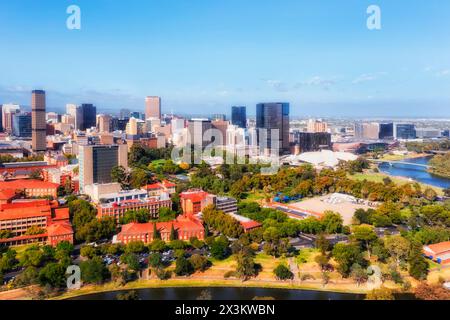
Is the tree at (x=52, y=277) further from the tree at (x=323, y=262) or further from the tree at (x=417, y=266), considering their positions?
the tree at (x=417, y=266)

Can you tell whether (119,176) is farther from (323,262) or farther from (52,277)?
(323,262)

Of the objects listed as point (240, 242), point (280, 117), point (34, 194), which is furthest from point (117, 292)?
point (280, 117)

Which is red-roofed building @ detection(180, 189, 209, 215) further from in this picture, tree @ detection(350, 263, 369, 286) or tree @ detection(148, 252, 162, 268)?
tree @ detection(350, 263, 369, 286)

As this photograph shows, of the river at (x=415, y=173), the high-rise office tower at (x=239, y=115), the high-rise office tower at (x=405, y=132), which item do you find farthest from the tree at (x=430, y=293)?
the high-rise office tower at (x=405, y=132)

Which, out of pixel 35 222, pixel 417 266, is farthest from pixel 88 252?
pixel 417 266

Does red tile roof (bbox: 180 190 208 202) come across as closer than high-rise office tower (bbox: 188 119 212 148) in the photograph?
Yes

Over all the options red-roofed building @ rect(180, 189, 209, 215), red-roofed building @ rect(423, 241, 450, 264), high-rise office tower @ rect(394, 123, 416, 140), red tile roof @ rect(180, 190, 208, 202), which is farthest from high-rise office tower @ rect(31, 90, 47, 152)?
high-rise office tower @ rect(394, 123, 416, 140)

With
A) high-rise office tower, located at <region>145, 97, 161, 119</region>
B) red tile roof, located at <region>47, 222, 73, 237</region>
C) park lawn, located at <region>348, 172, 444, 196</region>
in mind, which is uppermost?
high-rise office tower, located at <region>145, 97, 161, 119</region>
